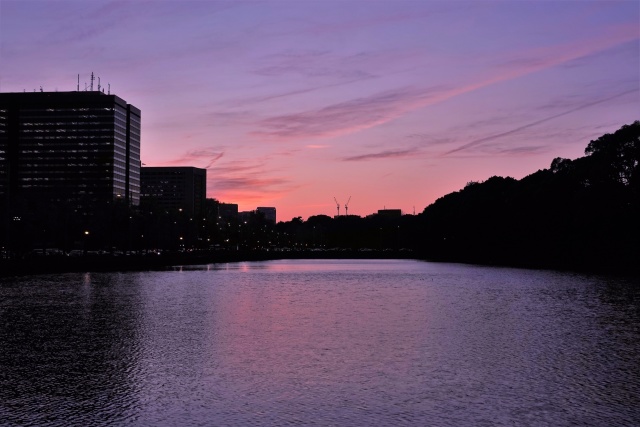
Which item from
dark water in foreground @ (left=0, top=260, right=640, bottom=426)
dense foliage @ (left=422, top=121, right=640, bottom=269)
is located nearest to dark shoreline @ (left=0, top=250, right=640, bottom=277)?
dense foliage @ (left=422, top=121, right=640, bottom=269)

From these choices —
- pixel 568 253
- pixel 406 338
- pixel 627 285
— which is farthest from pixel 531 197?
pixel 406 338

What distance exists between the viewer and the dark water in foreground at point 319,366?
15.0 metres

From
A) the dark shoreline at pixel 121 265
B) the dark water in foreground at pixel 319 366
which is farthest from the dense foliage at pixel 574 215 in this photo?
the dark water in foreground at pixel 319 366

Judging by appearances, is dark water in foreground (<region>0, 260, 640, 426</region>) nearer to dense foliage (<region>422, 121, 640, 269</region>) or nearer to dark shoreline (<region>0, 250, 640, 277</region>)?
dark shoreline (<region>0, 250, 640, 277</region>)

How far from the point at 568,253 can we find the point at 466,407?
109743mm

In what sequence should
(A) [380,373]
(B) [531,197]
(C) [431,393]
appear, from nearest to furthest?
(C) [431,393] < (A) [380,373] < (B) [531,197]

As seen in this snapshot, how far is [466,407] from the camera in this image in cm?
1552

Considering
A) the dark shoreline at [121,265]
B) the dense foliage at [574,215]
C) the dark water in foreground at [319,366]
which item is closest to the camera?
the dark water in foreground at [319,366]

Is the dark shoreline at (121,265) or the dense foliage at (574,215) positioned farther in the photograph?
the dense foliage at (574,215)

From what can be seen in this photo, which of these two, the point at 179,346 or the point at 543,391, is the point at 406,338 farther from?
the point at 543,391

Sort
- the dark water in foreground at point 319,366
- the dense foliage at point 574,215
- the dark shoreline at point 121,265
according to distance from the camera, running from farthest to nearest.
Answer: the dense foliage at point 574,215 < the dark shoreline at point 121,265 < the dark water in foreground at point 319,366

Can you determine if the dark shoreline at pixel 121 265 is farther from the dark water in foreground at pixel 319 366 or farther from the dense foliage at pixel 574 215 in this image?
the dark water in foreground at pixel 319 366

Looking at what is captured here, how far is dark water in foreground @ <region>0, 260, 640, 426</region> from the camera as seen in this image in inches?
591

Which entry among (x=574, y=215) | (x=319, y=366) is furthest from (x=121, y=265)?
(x=319, y=366)
